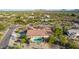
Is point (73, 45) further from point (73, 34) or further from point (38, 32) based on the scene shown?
point (38, 32)

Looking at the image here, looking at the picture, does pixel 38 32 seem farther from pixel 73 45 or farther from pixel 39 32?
pixel 73 45

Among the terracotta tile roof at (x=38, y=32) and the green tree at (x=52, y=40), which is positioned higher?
the terracotta tile roof at (x=38, y=32)

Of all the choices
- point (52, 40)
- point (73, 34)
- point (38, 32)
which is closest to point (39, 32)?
point (38, 32)

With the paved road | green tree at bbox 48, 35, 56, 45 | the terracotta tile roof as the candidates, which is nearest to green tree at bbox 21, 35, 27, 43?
the terracotta tile roof

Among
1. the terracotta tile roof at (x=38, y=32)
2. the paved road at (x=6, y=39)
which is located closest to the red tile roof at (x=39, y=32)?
the terracotta tile roof at (x=38, y=32)

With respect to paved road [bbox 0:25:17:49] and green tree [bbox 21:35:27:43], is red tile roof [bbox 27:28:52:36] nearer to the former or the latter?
green tree [bbox 21:35:27:43]

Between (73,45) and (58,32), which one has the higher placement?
(58,32)

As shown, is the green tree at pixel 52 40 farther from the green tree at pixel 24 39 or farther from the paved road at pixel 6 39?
the paved road at pixel 6 39

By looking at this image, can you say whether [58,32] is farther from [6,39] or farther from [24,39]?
[6,39]

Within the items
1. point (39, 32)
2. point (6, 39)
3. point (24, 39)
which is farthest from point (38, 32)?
point (6, 39)

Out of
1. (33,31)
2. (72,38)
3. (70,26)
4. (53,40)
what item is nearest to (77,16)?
(70,26)
